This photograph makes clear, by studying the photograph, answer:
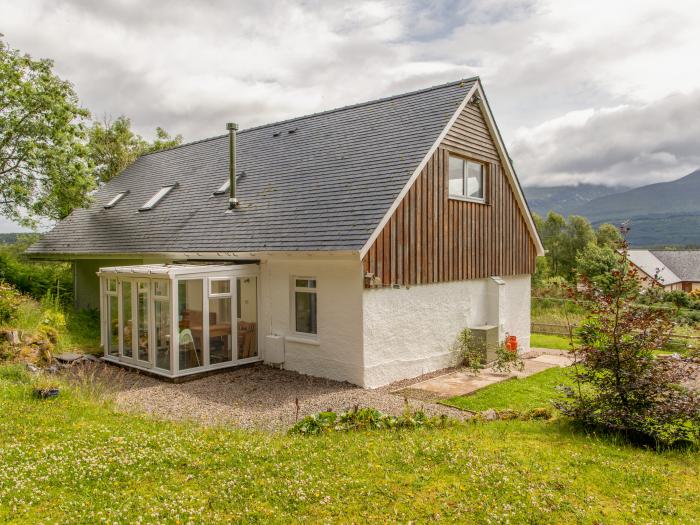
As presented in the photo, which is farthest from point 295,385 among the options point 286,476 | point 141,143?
point 141,143

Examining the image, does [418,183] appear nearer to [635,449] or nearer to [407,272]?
[407,272]

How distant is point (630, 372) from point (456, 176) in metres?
7.99

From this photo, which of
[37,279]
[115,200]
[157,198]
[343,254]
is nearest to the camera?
[343,254]

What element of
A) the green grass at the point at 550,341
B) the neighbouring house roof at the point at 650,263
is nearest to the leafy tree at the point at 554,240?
the neighbouring house roof at the point at 650,263

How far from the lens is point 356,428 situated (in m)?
7.37

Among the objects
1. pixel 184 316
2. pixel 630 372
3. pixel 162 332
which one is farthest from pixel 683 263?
pixel 162 332

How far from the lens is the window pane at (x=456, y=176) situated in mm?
13694

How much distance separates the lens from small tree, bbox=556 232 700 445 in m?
6.65

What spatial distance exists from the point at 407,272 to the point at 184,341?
17.7 feet

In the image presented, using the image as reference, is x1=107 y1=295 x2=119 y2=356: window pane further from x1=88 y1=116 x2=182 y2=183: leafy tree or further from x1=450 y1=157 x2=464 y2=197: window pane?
x1=88 y1=116 x2=182 y2=183: leafy tree

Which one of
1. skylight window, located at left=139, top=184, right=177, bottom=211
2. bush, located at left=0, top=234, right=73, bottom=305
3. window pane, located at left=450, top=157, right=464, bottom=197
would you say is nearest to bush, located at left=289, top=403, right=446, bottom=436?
window pane, located at left=450, top=157, right=464, bottom=197

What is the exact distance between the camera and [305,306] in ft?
39.6

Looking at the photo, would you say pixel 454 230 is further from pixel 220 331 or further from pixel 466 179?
pixel 220 331

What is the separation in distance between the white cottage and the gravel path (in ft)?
1.50
